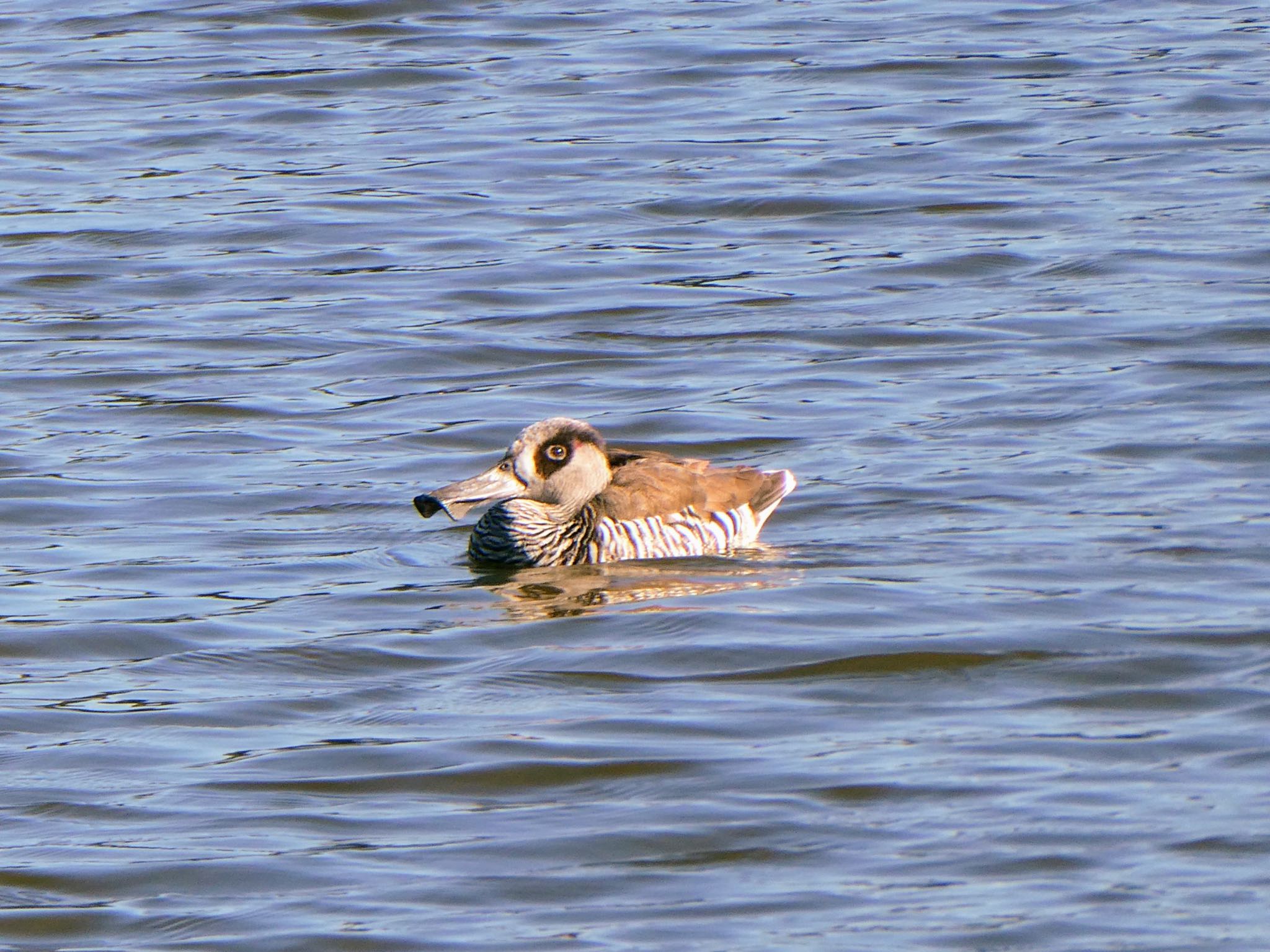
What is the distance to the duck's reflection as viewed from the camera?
9.34 m

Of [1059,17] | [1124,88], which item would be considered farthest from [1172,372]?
[1059,17]

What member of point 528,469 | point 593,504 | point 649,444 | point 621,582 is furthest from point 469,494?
point 649,444

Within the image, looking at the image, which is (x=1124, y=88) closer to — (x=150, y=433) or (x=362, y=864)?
(x=150, y=433)

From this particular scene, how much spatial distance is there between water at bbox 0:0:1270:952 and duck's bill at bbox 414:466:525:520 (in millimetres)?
224

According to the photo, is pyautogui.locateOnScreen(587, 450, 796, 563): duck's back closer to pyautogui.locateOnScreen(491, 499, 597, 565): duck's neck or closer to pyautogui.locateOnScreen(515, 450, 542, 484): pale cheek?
pyautogui.locateOnScreen(491, 499, 597, 565): duck's neck

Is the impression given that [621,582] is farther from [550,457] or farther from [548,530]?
[550,457]

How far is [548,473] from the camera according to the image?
1014 cm

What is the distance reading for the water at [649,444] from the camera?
256 inches

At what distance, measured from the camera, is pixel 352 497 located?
34.7ft

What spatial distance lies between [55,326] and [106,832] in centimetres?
720

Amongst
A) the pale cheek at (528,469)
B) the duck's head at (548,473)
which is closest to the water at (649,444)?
the duck's head at (548,473)

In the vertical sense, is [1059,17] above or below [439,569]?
above

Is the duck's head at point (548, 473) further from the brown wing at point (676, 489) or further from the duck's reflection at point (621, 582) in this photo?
the duck's reflection at point (621, 582)

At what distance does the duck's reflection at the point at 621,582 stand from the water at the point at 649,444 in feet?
→ 0.14
